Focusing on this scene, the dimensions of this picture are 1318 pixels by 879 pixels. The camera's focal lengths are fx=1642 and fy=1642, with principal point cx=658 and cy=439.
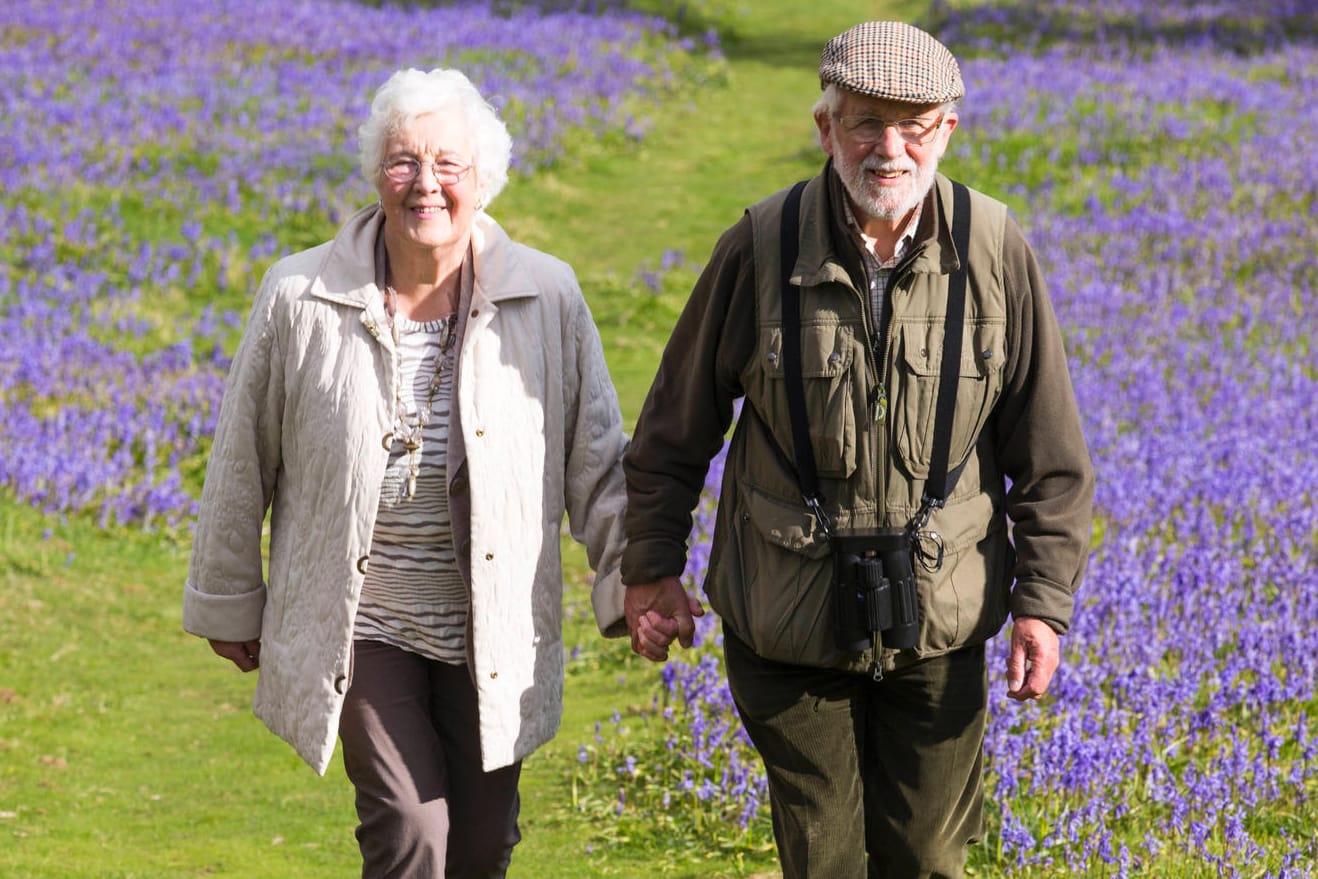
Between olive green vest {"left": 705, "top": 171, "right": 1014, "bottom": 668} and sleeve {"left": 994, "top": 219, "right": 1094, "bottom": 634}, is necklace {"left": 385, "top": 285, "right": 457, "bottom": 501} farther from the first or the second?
sleeve {"left": 994, "top": 219, "right": 1094, "bottom": 634}

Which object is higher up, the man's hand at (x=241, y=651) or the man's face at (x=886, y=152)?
the man's face at (x=886, y=152)

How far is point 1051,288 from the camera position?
13.2 m

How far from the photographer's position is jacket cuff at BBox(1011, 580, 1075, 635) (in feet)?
12.6

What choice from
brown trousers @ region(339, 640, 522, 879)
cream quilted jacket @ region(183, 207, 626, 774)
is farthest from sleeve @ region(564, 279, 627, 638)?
brown trousers @ region(339, 640, 522, 879)

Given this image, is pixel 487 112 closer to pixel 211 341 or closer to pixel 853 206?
pixel 853 206

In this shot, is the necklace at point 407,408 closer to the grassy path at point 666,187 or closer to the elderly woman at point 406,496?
the elderly woman at point 406,496

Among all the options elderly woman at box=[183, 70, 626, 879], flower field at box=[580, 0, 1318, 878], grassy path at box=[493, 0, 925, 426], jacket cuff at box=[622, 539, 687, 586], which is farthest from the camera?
grassy path at box=[493, 0, 925, 426]

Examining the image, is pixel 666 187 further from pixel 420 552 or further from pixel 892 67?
pixel 892 67

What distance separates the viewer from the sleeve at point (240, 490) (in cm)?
400

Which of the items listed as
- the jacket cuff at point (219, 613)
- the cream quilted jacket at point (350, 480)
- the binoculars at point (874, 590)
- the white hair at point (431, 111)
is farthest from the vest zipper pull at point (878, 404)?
the jacket cuff at point (219, 613)

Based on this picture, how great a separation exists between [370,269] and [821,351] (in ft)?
3.73

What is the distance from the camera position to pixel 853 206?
12.5ft

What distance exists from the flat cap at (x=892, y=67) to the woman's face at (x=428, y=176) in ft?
2.92

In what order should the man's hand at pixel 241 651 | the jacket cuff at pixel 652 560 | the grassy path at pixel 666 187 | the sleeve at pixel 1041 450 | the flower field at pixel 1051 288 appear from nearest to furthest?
the sleeve at pixel 1041 450 < the jacket cuff at pixel 652 560 < the man's hand at pixel 241 651 < the flower field at pixel 1051 288 < the grassy path at pixel 666 187
